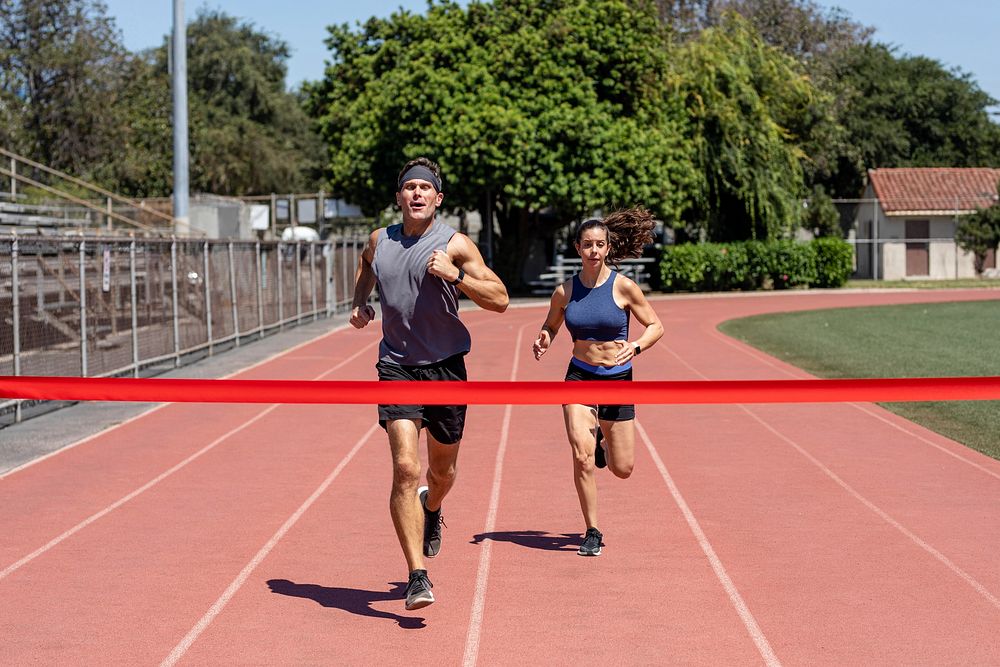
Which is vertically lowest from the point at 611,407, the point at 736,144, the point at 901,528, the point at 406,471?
the point at 901,528

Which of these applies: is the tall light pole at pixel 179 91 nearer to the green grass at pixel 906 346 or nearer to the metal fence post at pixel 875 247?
the green grass at pixel 906 346

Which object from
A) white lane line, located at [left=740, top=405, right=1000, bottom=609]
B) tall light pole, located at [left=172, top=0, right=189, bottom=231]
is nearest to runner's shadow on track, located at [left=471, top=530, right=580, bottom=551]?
white lane line, located at [left=740, top=405, right=1000, bottom=609]

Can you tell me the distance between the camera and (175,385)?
20.6ft

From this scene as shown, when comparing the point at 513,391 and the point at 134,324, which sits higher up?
the point at 513,391

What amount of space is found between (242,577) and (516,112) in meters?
34.5

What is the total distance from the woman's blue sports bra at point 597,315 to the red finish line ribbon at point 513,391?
1.35m

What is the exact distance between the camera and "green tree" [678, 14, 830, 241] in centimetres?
4734

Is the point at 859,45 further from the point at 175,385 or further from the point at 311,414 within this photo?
the point at 175,385

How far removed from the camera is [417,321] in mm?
6508

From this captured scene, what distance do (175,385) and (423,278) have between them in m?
1.20

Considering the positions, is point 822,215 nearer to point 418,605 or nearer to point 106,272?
point 106,272

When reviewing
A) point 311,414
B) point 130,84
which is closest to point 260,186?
point 130,84

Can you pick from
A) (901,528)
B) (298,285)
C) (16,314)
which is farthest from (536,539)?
(298,285)

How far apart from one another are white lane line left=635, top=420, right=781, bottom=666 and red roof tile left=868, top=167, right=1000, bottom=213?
52063mm
